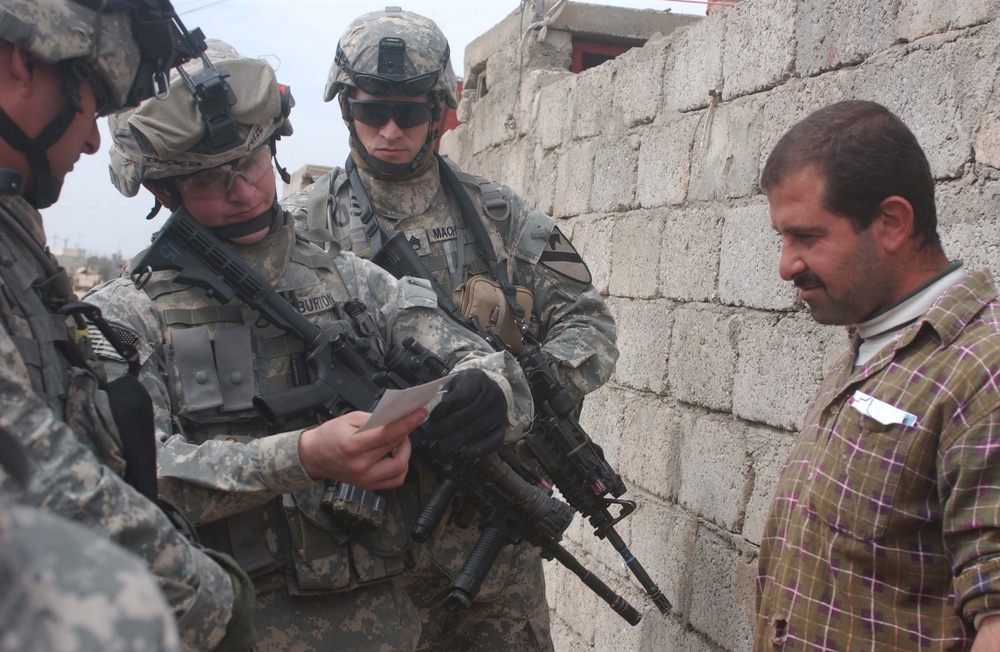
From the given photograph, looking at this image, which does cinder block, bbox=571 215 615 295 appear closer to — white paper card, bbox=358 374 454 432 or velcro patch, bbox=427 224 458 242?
velcro patch, bbox=427 224 458 242

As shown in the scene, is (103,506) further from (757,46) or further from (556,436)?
(757,46)

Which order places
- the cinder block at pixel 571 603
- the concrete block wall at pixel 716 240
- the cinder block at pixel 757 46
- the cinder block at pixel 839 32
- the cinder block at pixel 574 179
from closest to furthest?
the concrete block wall at pixel 716 240
the cinder block at pixel 839 32
the cinder block at pixel 757 46
the cinder block at pixel 571 603
the cinder block at pixel 574 179

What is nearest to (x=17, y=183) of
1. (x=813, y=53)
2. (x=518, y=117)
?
(x=813, y=53)

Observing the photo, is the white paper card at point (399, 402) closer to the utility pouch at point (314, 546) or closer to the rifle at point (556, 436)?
the utility pouch at point (314, 546)

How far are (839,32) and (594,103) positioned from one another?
1.72 meters

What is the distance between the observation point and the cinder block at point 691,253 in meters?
3.33

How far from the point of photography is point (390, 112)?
9.97 feet

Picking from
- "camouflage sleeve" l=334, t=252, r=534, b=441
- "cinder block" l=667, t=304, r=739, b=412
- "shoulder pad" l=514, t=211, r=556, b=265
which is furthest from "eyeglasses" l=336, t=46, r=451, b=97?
"cinder block" l=667, t=304, r=739, b=412

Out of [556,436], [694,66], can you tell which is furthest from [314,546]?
[694,66]

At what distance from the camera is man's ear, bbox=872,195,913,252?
1741 mm

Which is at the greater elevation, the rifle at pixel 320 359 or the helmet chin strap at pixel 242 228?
the helmet chin strap at pixel 242 228

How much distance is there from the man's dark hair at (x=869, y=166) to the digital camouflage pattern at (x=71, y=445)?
1.28 meters

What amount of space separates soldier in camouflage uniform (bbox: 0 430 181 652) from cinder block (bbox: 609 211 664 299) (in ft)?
10.8

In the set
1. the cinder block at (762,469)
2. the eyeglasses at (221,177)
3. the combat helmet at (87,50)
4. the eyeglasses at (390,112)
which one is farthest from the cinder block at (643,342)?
the combat helmet at (87,50)
